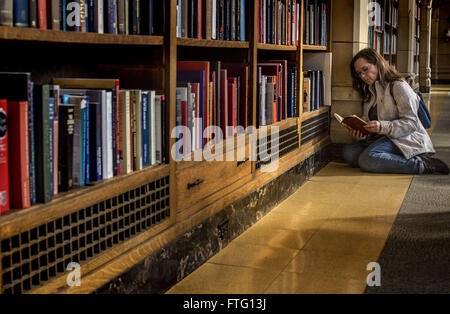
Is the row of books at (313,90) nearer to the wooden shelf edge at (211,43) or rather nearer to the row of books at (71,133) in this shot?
the wooden shelf edge at (211,43)

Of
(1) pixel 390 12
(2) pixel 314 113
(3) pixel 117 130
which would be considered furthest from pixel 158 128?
(1) pixel 390 12

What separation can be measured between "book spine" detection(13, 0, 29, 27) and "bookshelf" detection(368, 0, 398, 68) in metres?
4.29

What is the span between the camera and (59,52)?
2.09 m

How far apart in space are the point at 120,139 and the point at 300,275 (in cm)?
85

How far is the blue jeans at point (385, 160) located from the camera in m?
4.14

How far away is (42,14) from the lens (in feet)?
4.85

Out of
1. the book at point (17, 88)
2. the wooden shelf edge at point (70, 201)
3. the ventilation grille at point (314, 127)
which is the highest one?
the book at point (17, 88)

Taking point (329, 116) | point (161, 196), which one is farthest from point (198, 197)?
point (329, 116)

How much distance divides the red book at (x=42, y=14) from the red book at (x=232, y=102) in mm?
1187

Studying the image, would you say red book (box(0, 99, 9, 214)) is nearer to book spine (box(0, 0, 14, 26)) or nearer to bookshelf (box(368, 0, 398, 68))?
book spine (box(0, 0, 14, 26))

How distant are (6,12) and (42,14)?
0.43 ft

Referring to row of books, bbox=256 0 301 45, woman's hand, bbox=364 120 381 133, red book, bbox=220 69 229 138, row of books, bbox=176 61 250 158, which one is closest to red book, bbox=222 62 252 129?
row of books, bbox=176 61 250 158

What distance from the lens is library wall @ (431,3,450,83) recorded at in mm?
18281

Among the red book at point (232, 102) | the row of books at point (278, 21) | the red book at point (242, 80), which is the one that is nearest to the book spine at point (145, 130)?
the red book at point (232, 102)
